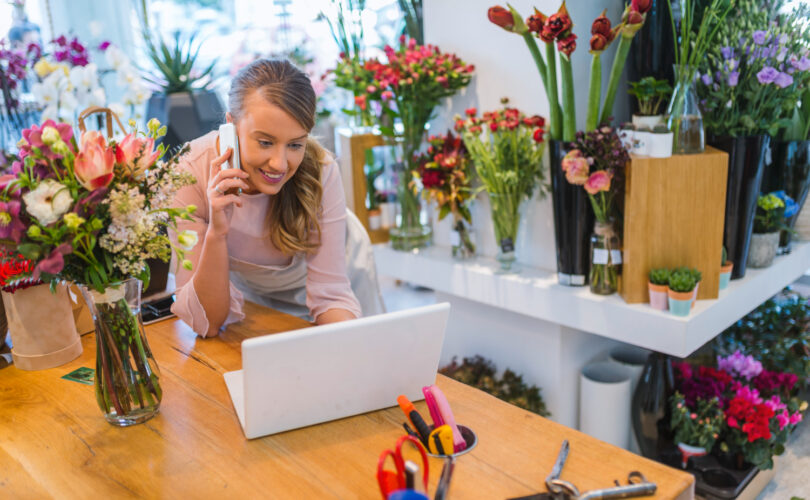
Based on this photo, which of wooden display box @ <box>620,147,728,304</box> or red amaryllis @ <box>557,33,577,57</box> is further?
wooden display box @ <box>620,147,728,304</box>

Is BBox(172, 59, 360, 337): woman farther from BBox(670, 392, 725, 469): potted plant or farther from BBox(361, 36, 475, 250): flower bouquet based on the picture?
BBox(670, 392, 725, 469): potted plant

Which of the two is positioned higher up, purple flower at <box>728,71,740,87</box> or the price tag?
purple flower at <box>728,71,740,87</box>

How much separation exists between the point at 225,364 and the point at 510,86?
1.45 metres

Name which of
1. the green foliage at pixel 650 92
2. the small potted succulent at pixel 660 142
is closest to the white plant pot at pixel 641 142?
the small potted succulent at pixel 660 142

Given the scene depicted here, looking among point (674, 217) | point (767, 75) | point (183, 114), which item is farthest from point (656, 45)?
point (183, 114)

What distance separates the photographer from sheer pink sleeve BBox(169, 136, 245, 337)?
62.1 inches

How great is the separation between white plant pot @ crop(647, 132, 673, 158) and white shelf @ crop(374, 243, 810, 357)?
453 millimetres

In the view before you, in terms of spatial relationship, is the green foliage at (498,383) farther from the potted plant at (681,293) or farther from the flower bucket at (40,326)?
the flower bucket at (40,326)

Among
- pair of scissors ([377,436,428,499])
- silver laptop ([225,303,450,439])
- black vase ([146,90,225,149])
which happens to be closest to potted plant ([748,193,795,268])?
silver laptop ([225,303,450,439])

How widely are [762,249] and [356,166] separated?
1.51 m

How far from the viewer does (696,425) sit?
2121 millimetres

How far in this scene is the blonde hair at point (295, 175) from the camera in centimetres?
158

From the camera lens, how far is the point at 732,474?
6.93 ft

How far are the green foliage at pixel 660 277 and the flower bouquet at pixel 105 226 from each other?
4.57 ft
